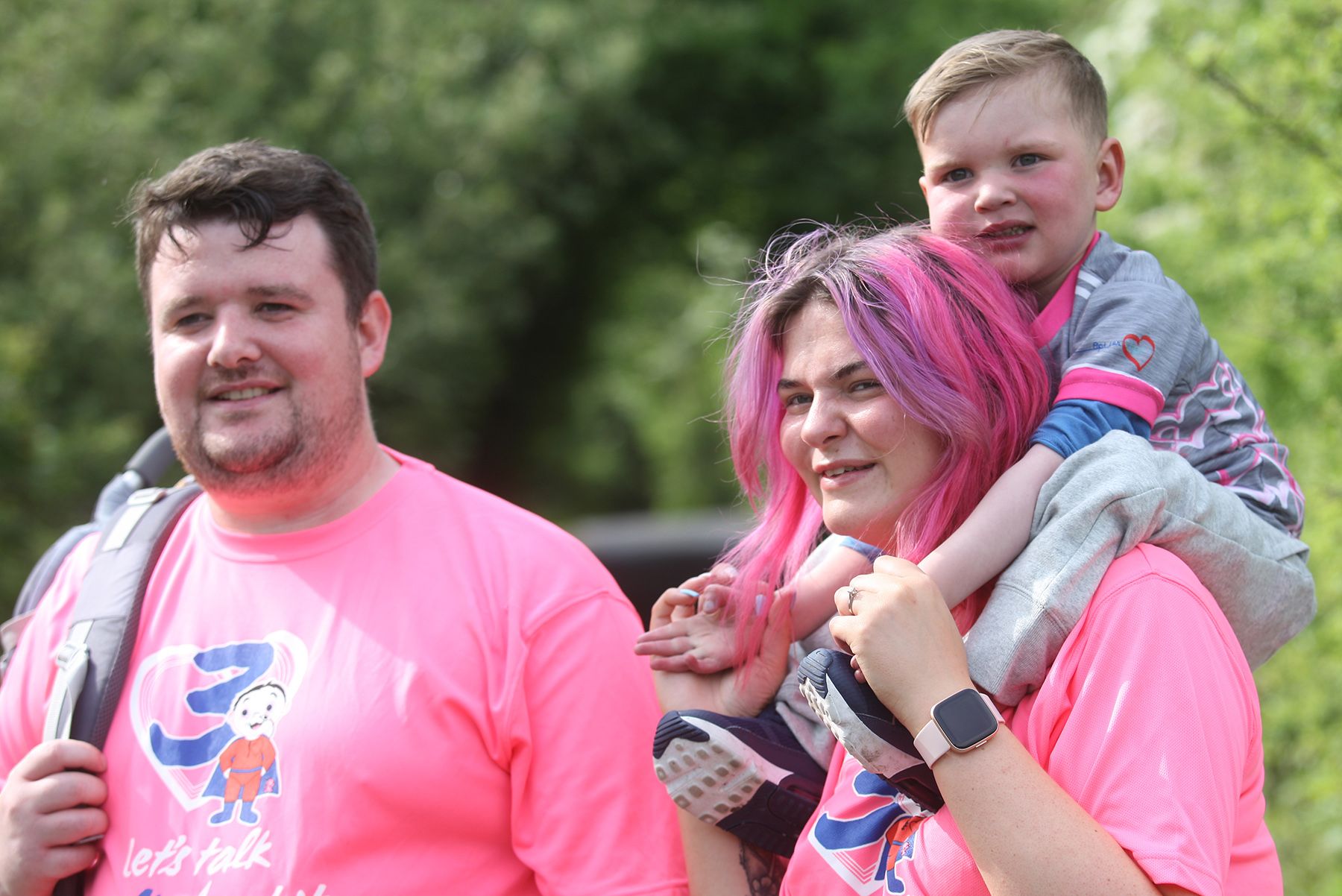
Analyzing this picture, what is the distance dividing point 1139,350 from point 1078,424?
19 cm

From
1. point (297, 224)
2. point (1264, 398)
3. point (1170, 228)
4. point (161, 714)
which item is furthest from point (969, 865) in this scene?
point (1170, 228)

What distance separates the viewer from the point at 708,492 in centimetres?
2239

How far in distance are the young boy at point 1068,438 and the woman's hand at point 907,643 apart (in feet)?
0.18

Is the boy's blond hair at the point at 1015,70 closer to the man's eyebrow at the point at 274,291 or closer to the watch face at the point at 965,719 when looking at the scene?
the watch face at the point at 965,719

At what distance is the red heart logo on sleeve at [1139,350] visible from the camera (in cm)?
200

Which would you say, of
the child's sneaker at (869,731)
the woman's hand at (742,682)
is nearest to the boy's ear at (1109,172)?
the woman's hand at (742,682)

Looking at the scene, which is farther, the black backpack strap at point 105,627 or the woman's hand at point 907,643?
the black backpack strap at point 105,627

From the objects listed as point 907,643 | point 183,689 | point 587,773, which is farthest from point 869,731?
point 183,689

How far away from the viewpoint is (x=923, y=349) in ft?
6.36

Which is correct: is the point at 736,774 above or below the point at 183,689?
below

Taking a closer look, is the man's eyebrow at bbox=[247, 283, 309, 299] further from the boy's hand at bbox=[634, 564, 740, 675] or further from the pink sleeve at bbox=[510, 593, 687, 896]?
the boy's hand at bbox=[634, 564, 740, 675]

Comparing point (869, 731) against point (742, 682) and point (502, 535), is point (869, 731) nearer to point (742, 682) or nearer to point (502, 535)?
point (742, 682)

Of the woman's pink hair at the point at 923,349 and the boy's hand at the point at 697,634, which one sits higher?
the woman's pink hair at the point at 923,349

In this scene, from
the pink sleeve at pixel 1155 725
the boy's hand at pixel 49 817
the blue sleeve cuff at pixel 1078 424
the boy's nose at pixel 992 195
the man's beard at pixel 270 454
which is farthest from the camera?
the man's beard at pixel 270 454
